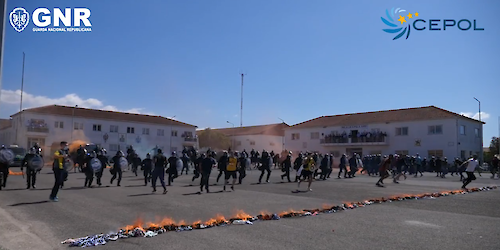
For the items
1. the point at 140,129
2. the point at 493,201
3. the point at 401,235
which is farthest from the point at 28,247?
the point at 140,129

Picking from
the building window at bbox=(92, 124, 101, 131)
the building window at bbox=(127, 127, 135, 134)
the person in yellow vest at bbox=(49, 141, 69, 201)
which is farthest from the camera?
the building window at bbox=(127, 127, 135, 134)

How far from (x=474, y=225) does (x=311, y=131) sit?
55333 millimetres

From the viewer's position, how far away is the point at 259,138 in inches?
2859

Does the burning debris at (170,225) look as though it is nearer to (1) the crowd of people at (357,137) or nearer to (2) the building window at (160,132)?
(1) the crowd of people at (357,137)

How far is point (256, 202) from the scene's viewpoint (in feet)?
41.8

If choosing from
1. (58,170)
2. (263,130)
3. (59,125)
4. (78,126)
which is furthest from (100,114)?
(58,170)

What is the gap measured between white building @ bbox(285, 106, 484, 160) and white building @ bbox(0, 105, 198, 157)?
22.1 metres

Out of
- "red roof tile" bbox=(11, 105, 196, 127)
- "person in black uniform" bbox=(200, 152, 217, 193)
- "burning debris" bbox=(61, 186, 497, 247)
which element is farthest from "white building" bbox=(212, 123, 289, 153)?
"burning debris" bbox=(61, 186, 497, 247)

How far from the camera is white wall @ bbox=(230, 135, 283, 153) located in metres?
72.3

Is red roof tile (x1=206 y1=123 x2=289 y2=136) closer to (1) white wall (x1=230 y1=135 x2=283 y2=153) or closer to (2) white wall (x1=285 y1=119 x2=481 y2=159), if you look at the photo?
(1) white wall (x1=230 y1=135 x2=283 y2=153)

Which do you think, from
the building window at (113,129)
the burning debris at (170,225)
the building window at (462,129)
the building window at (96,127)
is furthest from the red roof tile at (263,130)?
the burning debris at (170,225)

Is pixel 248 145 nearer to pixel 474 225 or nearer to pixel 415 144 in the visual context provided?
pixel 415 144

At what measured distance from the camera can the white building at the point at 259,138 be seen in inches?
2854

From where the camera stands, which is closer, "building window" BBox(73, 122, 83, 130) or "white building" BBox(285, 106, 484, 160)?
"white building" BBox(285, 106, 484, 160)
